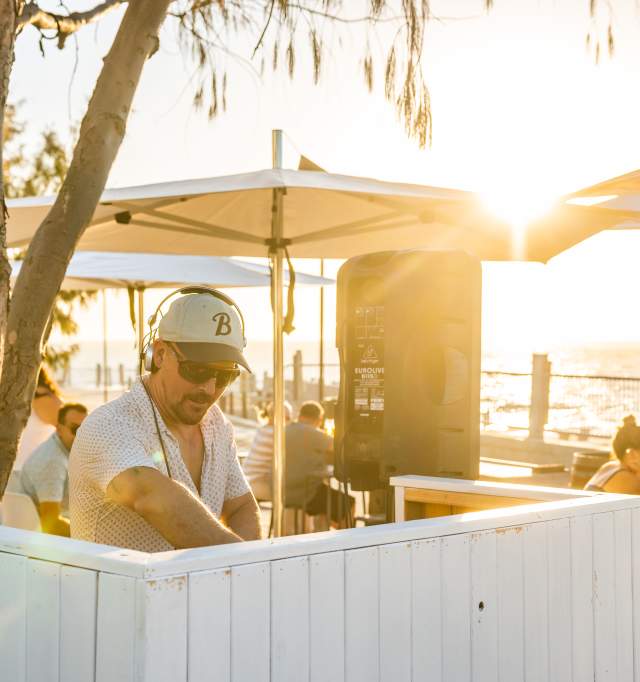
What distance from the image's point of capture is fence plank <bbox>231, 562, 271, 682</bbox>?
1.89 m

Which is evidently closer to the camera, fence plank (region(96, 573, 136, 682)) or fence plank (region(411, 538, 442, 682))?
fence plank (region(96, 573, 136, 682))

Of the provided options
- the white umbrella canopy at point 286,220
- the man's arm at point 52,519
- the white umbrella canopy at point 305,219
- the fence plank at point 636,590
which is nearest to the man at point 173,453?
the fence plank at point 636,590

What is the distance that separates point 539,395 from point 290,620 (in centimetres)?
1388

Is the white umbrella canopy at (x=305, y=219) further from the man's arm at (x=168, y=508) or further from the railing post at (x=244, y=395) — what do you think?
the railing post at (x=244, y=395)

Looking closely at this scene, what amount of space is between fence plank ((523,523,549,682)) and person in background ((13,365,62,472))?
4175 millimetres

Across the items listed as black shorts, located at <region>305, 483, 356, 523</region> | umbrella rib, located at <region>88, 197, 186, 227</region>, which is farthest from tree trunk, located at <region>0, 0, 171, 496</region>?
black shorts, located at <region>305, 483, 356, 523</region>

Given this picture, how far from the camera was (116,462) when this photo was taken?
8.19ft

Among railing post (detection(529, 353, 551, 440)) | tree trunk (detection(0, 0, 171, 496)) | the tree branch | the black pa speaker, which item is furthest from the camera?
railing post (detection(529, 353, 551, 440))

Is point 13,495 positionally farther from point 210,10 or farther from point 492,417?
point 492,417

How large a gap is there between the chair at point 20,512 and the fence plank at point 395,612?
3.20 m

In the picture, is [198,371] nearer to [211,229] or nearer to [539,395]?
[211,229]

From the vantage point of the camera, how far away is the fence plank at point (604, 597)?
2.80 metres

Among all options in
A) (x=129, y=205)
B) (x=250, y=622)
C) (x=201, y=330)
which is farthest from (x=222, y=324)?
(x=129, y=205)

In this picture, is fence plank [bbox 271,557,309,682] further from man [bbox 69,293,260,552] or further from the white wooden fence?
man [bbox 69,293,260,552]
